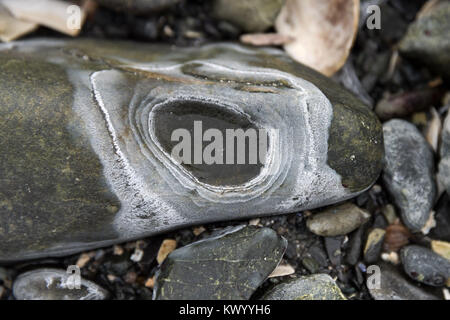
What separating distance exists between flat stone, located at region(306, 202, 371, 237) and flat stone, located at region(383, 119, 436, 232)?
0.30m

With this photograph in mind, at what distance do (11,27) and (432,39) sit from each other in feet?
10.6

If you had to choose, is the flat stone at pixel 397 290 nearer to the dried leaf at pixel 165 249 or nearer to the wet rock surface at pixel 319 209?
the wet rock surface at pixel 319 209

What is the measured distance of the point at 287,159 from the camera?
2.55 m

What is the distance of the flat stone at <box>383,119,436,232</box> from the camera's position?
9.69 ft

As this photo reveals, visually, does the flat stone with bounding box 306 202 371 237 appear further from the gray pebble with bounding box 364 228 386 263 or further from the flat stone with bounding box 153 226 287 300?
the flat stone with bounding box 153 226 287 300

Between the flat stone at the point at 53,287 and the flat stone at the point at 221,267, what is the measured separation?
0.51m

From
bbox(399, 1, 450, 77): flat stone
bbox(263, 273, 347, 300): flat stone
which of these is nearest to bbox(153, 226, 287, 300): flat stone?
bbox(263, 273, 347, 300): flat stone

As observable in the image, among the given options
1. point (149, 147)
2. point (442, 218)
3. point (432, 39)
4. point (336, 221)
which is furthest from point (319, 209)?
point (432, 39)

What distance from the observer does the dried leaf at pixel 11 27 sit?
10.1 ft

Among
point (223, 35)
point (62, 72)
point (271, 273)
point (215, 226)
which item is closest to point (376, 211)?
point (271, 273)

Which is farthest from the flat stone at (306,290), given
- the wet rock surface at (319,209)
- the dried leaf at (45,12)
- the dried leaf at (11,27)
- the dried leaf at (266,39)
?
the dried leaf at (11,27)

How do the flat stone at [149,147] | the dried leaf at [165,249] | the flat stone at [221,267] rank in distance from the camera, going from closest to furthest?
the flat stone at [149,147], the flat stone at [221,267], the dried leaf at [165,249]

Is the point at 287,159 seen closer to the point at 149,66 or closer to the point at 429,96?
the point at 149,66

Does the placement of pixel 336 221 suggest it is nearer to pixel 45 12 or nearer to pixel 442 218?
pixel 442 218
